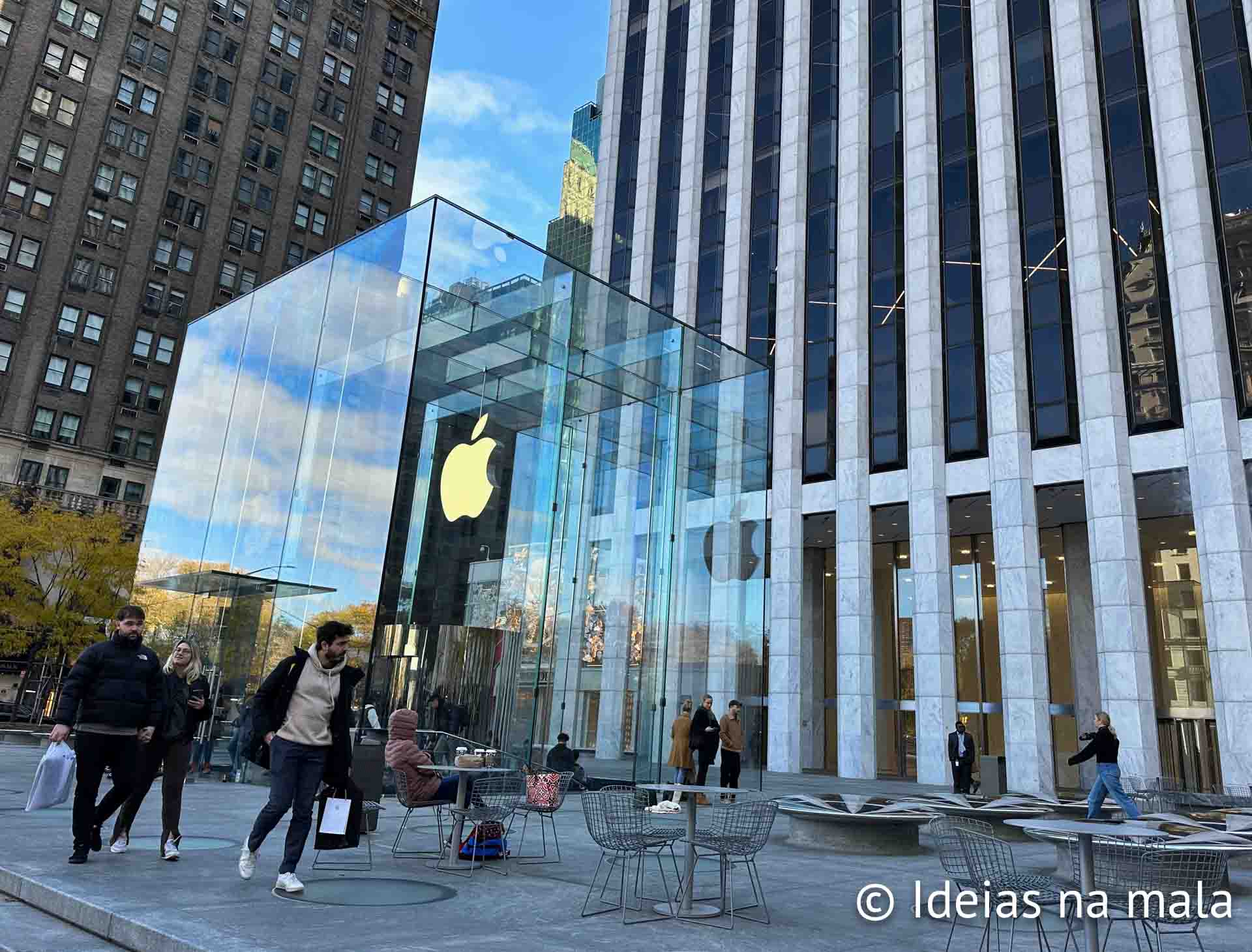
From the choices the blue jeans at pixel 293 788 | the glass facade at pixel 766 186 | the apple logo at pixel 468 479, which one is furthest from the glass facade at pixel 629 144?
the blue jeans at pixel 293 788

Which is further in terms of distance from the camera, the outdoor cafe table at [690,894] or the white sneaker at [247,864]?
the white sneaker at [247,864]

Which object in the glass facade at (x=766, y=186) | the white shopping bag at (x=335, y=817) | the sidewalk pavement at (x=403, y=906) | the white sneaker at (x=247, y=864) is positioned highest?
the glass facade at (x=766, y=186)

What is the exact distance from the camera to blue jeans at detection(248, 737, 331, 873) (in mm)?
6934

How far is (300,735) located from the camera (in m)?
7.05

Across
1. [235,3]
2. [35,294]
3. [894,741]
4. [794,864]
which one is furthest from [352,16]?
[794,864]

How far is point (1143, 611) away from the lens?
23.3 metres

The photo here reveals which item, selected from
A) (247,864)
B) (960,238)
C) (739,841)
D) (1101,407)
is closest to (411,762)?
(247,864)

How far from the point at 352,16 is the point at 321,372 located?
6009 centimetres

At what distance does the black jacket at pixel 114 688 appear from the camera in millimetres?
7602

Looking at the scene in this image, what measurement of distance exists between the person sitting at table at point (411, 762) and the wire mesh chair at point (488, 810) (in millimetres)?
300

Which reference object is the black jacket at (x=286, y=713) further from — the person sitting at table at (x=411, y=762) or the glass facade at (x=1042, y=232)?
the glass facade at (x=1042, y=232)

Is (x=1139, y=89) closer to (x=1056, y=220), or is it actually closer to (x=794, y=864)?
(x=1056, y=220)

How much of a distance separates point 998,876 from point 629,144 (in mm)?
39699

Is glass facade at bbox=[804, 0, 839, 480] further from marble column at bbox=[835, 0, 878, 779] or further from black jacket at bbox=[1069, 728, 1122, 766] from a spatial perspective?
black jacket at bbox=[1069, 728, 1122, 766]
